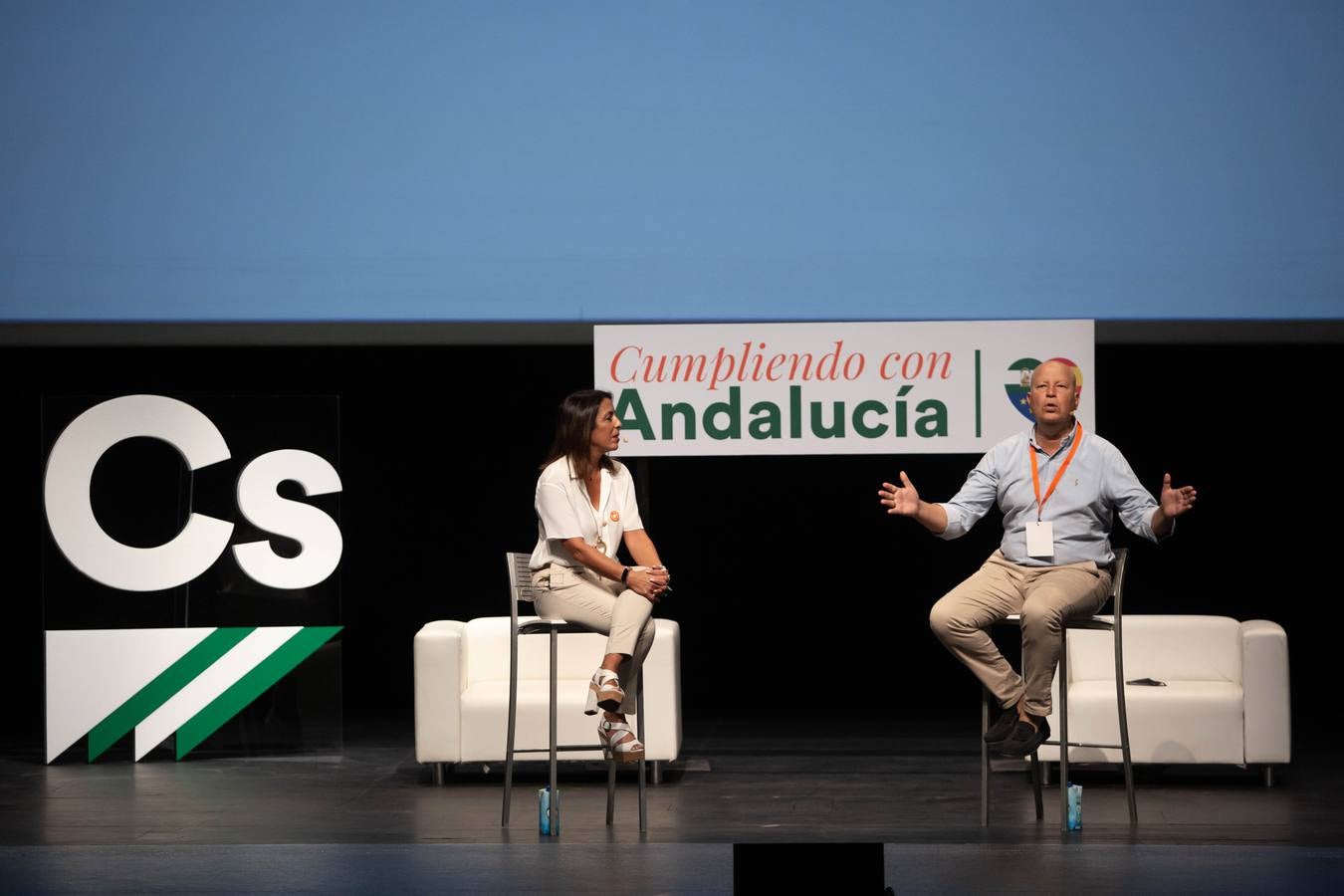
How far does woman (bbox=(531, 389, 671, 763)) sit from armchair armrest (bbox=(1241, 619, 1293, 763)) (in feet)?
7.09

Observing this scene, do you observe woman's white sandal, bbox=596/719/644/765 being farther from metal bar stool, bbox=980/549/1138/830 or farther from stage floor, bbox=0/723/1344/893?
metal bar stool, bbox=980/549/1138/830

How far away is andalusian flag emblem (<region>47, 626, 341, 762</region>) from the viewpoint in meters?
6.05

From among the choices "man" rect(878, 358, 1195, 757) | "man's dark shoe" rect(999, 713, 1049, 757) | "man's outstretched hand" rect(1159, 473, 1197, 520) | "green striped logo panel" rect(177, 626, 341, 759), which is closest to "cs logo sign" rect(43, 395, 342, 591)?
"green striped logo panel" rect(177, 626, 341, 759)

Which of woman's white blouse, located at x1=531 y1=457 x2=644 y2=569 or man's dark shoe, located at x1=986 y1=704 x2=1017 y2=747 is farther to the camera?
woman's white blouse, located at x1=531 y1=457 x2=644 y2=569

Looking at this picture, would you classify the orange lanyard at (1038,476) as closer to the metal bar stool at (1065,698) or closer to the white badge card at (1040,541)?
the white badge card at (1040,541)

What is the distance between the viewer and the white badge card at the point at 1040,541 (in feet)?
15.0

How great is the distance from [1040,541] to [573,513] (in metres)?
1.34

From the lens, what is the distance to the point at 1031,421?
5.68 meters

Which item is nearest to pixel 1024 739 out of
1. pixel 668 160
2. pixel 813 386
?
pixel 813 386

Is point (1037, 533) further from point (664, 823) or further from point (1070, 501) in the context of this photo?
point (664, 823)

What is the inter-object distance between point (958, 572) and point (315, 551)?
313cm

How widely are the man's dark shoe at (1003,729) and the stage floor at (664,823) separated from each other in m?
0.27

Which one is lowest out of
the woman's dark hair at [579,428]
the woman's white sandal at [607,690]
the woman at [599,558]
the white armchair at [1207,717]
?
the white armchair at [1207,717]

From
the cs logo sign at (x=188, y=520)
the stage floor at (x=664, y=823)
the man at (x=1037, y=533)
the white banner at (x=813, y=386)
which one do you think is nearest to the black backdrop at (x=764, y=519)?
the stage floor at (x=664, y=823)
